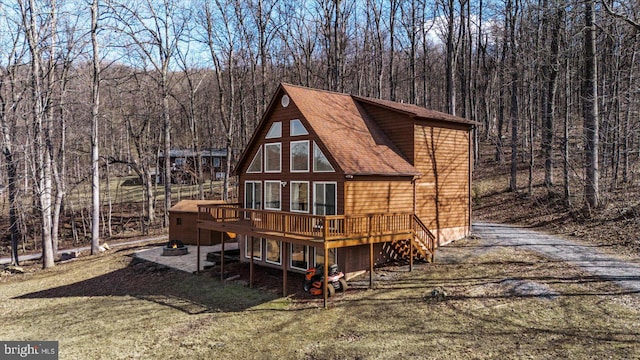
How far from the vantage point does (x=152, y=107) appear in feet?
128

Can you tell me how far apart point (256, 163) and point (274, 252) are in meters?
4.07

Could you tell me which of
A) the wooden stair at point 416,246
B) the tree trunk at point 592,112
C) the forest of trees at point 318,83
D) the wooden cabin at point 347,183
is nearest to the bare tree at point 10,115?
the forest of trees at point 318,83

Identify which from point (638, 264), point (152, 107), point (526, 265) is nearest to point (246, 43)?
point (152, 107)

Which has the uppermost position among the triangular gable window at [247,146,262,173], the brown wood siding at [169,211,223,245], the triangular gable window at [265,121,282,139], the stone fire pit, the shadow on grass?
the triangular gable window at [265,121,282,139]

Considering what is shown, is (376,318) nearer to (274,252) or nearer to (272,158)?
(274,252)

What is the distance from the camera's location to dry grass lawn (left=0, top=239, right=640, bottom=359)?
9.24m

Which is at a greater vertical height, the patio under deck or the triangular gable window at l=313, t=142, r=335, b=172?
the triangular gable window at l=313, t=142, r=335, b=172

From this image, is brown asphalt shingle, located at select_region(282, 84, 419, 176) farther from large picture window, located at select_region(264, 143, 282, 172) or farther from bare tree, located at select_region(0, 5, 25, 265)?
bare tree, located at select_region(0, 5, 25, 265)

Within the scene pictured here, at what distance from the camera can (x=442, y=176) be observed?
1786 cm

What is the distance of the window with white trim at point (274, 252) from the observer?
668 inches

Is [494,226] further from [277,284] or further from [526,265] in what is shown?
[277,284]

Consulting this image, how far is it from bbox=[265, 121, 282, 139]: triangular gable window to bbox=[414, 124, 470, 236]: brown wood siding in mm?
5782

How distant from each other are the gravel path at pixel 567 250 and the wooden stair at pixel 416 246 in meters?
2.87

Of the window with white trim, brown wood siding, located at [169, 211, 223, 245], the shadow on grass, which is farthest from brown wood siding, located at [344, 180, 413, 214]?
brown wood siding, located at [169, 211, 223, 245]
